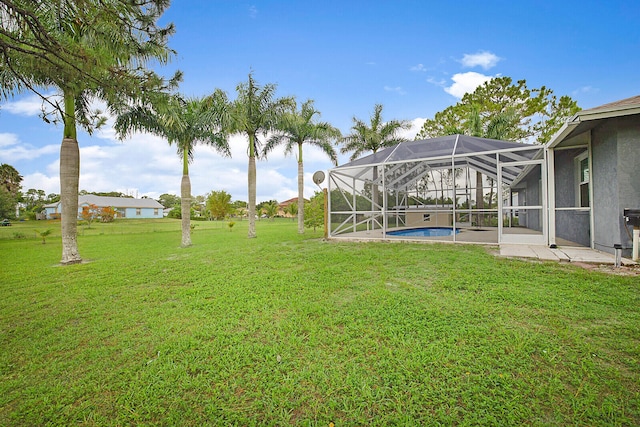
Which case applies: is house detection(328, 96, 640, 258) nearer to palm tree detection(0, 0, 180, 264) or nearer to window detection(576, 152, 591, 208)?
window detection(576, 152, 591, 208)

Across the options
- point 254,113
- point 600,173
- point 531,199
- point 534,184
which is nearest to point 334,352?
point 600,173

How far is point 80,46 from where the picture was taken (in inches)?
124

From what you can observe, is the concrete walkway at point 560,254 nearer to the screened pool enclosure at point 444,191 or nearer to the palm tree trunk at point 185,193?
the screened pool enclosure at point 444,191

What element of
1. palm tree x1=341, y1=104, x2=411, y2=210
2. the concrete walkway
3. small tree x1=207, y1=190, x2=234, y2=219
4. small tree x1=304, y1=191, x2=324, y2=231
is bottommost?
the concrete walkway

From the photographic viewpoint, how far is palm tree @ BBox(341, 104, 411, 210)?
662 inches

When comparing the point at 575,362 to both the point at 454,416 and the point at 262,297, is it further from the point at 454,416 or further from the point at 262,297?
the point at 262,297

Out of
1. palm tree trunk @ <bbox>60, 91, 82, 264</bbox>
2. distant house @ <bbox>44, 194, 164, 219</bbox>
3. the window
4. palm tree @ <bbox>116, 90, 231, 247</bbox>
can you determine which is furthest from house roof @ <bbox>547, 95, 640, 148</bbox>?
distant house @ <bbox>44, 194, 164, 219</bbox>

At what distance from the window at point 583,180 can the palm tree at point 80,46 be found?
32.2ft

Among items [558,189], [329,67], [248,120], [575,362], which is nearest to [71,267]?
[248,120]

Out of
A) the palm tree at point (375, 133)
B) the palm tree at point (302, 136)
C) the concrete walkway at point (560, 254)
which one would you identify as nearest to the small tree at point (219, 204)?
the palm tree at point (302, 136)

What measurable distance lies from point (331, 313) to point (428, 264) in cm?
319

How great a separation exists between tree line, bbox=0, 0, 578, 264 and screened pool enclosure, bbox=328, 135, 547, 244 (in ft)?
A: 12.8

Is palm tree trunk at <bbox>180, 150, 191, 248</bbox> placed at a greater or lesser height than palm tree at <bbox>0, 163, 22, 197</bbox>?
lesser

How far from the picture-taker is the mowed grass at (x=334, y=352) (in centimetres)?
177
